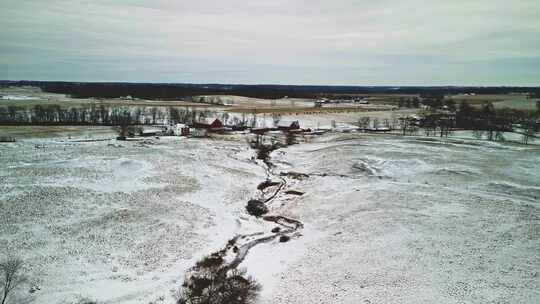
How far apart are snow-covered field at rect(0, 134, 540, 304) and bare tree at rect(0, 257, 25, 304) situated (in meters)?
0.75

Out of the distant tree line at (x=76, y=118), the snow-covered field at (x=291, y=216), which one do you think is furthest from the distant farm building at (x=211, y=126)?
the snow-covered field at (x=291, y=216)

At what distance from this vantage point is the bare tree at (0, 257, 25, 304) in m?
21.8

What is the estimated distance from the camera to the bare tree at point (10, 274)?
21766 mm

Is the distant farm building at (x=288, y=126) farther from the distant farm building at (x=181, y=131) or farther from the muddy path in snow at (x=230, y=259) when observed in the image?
the muddy path in snow at (x=230, y=259)

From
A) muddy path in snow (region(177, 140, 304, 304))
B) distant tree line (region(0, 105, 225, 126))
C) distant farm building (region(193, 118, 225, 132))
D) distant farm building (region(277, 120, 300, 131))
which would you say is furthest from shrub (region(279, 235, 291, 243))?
distant tree line (region(0, 105, 225, 126))

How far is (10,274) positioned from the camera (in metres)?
23.4

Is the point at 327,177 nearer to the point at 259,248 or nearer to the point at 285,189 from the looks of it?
the point at 285,189

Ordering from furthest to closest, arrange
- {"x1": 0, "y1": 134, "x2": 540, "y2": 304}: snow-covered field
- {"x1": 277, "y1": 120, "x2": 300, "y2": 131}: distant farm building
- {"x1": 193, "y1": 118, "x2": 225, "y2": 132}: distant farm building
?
1. {"x1": 277, "y1": 120, "x2": 300, "y2": 131}: distant farm building
2. {"x1": 193, "y1": 118, "x2": 225, "y2": 132}: distant farm building
3. {"x1": 0, "y1": 134, "x2": 540, "y2": 304}: snow-covered field

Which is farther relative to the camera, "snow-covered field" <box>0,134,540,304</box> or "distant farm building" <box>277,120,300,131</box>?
"distant farm building" <box>277,120,300,131</box>

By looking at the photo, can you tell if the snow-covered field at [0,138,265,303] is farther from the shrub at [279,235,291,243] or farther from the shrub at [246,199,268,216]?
the shrub at [279,235,291,243]

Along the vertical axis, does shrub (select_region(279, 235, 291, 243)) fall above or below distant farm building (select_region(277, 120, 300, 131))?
below

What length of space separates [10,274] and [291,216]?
2248 cm

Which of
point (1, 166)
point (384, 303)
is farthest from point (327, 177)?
point (1, 166)

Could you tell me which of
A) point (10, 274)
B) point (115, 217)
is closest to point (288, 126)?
point (115, 217)
